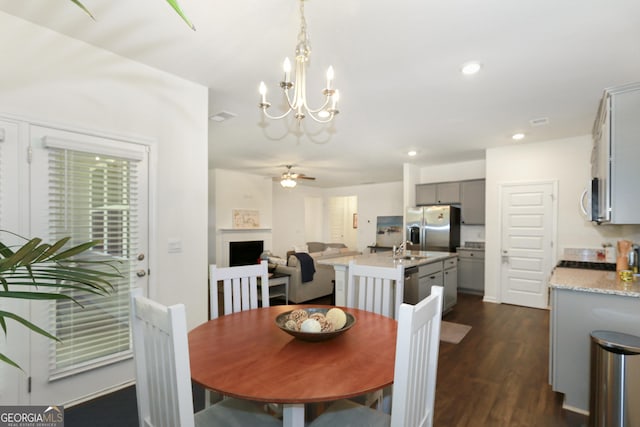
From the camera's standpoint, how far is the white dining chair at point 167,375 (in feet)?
3.55

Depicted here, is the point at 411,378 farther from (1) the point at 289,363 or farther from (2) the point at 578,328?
(2) the point at 578,328

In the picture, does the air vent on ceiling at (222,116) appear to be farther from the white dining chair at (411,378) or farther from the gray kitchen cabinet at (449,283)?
the gray kitchen cabinet at (449,283)

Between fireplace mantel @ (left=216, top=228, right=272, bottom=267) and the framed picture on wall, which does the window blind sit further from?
the framed picture on wall

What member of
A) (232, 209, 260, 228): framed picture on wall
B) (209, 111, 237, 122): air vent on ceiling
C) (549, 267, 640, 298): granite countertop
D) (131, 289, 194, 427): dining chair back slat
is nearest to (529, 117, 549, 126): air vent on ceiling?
(549, 267, 640, 298): granite countertop

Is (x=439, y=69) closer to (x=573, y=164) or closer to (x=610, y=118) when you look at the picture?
(x=610, y=118)

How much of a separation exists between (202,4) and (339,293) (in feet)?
9.35

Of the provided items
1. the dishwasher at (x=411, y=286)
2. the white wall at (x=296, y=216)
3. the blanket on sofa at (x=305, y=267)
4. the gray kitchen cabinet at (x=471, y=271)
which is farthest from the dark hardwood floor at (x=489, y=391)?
the white wall at (x=296, y=216)

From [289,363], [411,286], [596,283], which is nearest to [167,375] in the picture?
[289,363]

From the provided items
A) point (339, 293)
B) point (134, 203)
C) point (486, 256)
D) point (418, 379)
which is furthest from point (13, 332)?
point (486, 256)

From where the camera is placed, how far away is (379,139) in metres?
4.73

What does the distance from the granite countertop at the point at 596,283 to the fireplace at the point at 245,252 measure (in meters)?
6.04

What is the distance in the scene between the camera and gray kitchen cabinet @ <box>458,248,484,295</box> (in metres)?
5.81

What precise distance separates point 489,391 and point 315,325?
6.27 feet

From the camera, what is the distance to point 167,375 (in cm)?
114
